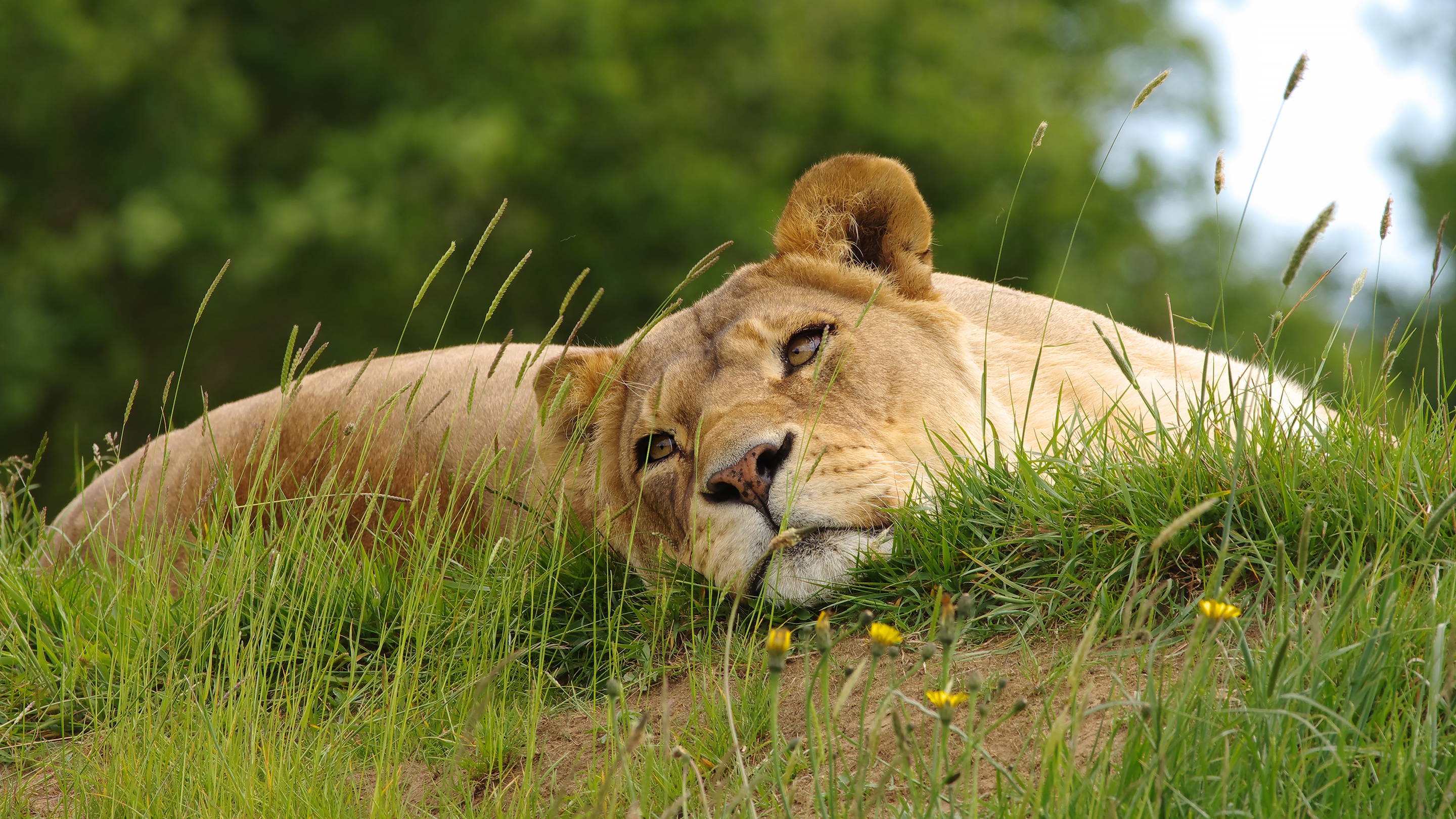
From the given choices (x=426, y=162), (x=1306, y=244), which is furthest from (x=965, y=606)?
(x=426, y=162)

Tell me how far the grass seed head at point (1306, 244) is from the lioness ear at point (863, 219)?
6.08 feet

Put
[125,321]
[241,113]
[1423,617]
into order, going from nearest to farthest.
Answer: [1423,617], [241,113], [125,321]

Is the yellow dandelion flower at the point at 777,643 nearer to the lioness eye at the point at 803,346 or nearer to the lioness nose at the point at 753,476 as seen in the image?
the lioness nose at the point at 753,476

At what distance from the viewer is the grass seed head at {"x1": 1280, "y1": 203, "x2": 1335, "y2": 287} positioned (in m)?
2.60

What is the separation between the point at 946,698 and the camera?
6.63 ft

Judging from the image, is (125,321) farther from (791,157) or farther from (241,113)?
(791,157)

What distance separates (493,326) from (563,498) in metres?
14.0

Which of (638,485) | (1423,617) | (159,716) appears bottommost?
(159,716)

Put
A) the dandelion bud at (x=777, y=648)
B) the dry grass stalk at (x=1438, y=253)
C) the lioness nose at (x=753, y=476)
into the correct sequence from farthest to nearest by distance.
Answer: the lioness nose at (x=753, y=476) < the dry grass stalk at (x=1438, y=253) < the dandelion bud at (x=777, y=648)

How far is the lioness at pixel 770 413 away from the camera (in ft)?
11.2

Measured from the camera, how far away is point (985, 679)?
280cm

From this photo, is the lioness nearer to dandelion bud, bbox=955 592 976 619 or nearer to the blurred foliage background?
dandelion bud, bbox=955 592 976 619

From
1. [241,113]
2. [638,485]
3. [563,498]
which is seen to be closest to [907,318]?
[638,485]

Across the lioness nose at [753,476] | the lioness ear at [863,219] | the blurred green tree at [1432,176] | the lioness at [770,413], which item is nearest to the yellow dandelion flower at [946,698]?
the lioness at [770,413]
